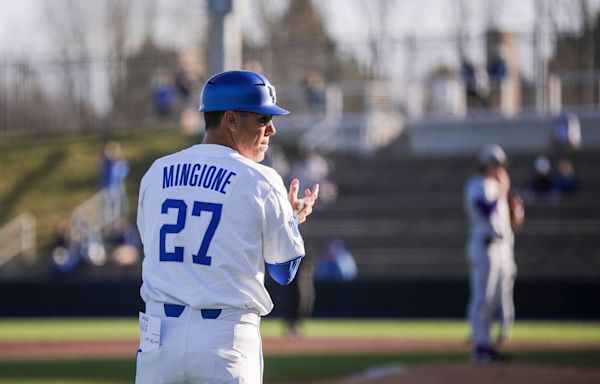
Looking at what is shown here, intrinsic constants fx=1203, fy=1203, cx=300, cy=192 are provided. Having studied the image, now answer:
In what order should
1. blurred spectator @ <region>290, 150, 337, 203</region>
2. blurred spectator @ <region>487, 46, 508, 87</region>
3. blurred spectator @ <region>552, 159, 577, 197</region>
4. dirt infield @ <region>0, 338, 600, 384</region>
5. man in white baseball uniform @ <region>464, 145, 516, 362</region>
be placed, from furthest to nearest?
1. blurred spectator @ <region>487, 46, 508, 87</region>
2. blurred spectator @ <region>290, 150, 337, 203</region>
3. blurred spectator @ <region>552, 159, 577, 197</region>
4. man in white baseball uniform @ <region>464, 145, 516, 362</region>
5. dirt infield @ <region>0, 338, 600, 384</region>

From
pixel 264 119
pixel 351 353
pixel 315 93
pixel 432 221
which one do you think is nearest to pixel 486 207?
pixel 351 353

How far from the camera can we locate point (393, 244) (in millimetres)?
27234

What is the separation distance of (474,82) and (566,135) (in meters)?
2.96

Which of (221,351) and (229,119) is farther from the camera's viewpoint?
(229,119)

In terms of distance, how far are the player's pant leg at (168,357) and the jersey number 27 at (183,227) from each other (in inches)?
9.2

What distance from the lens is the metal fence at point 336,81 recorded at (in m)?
33.6

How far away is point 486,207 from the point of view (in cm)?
1262

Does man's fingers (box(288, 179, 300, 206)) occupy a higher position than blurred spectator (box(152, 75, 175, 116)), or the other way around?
man's fingers (box(288, 179, 300, 206))

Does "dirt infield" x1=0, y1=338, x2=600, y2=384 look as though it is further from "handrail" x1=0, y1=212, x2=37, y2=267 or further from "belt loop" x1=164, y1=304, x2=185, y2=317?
"handrail" x1=0, y1=212, x2=37, y2=267

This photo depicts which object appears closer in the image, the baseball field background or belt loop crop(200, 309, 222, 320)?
belt loop crop(200, 309, 222, 320)

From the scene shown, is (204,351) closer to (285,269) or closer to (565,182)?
(285,269)

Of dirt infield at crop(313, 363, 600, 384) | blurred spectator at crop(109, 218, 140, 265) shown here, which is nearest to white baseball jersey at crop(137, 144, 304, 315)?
dirt infield at crop(313, 363, 600, 384)

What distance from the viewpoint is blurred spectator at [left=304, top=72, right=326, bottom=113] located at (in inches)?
1328

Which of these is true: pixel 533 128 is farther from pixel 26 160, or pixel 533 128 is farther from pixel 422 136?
pixel 26 160
